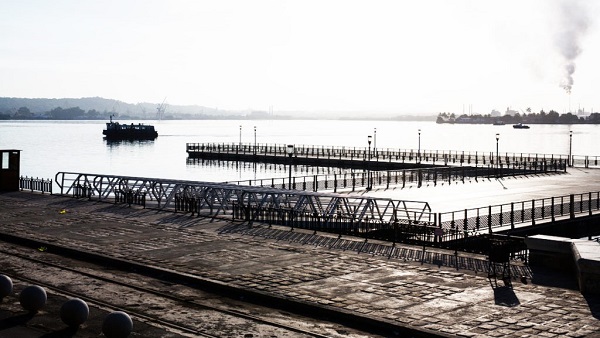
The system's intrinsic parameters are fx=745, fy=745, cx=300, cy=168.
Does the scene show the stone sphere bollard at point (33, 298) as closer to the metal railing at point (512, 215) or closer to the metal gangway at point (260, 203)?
the metal gangway at point (260, 203)

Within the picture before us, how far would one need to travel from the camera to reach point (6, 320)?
47.9 feet

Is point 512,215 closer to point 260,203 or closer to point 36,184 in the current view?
point 260,203

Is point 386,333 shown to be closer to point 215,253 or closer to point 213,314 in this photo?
point 213,314

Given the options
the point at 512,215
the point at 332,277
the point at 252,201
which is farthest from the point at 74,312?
the point at 512,215

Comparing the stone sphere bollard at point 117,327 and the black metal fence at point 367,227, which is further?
the black metal fence at point 367,227

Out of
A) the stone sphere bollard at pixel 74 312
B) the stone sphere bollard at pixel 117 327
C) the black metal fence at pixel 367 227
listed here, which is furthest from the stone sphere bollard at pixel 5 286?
the black metal fence at pixel 367 227

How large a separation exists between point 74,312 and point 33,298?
62.8 inches

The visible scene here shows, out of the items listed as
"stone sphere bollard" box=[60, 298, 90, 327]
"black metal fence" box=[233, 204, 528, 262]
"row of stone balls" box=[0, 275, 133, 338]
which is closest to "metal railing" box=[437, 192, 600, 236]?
"black metal fence" box=[233, 204, 528, 262]

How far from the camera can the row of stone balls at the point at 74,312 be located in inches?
497

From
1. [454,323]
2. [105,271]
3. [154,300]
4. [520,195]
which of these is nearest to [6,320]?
[154,300]

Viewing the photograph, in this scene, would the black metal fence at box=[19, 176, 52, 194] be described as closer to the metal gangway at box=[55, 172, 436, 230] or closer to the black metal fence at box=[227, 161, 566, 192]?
the metal gangway at box=[55, 172, 436, 230]

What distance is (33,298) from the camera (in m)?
14.9

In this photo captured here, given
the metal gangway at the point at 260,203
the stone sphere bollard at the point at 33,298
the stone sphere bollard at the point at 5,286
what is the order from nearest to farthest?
the stone sphere bollard at the point at 33,298 → the stone sphere bollard at the point at 5,286 → the metal gangway at the point at 260,203

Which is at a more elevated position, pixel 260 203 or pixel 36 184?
pixel 260 203
